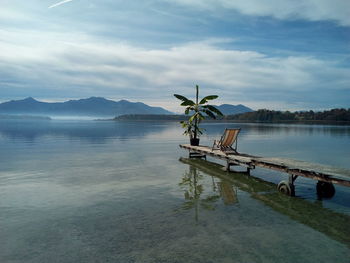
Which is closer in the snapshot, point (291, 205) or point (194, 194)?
point (291, 205)

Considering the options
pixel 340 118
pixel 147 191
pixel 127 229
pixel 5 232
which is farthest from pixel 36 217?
pixel 340 118

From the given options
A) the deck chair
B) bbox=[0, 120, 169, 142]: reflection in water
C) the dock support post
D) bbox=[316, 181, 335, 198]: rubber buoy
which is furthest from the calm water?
bbox=[0, 120, 169, 142]: reflection in water

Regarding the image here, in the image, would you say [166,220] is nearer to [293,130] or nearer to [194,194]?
[194,194]

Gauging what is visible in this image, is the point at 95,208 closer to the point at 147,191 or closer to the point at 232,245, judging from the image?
the point at 147,191

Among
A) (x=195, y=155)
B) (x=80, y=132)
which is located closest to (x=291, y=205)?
(x=195, y=155)

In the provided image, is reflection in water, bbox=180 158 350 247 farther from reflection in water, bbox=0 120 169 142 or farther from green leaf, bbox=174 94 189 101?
reflection in water, bbox=0 120 169 142

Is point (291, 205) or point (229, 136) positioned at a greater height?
point (229, 136)

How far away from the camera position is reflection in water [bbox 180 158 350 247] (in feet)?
29.3

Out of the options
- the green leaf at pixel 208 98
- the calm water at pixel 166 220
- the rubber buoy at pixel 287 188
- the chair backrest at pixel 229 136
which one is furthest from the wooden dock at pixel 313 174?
the green leaf at pixel 208 98

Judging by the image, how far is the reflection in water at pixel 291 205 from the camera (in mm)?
8930

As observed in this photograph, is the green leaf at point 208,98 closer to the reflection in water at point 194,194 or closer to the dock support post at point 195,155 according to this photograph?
the dock support post at point 195,155

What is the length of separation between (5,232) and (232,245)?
628 cm

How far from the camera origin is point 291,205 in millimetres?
11328

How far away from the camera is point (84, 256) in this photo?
7.02 m
